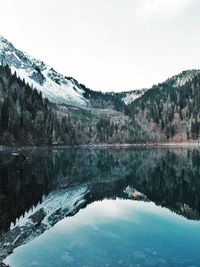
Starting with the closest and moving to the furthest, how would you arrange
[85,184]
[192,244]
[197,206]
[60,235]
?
[192,244] < [60,235] < [197,206] < [85,184]

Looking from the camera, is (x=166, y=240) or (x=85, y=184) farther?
(x=85, y=184)

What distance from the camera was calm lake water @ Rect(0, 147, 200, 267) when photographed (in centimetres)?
2080

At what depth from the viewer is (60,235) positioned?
25.7 m

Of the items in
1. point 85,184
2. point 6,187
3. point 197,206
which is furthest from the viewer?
point 85,184

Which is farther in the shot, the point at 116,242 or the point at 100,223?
the point at 100,223

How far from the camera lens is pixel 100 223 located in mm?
30156

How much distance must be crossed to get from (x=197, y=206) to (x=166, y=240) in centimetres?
1079

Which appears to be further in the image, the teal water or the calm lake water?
the calm lake water

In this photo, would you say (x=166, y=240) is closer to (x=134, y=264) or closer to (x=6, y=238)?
(x=134, y=264)

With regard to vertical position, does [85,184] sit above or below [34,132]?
below

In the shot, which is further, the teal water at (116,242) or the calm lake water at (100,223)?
the calm lake water at (100,223)

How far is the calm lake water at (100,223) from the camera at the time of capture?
2080 cm

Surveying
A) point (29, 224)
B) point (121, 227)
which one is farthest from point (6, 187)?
point (121, 227)

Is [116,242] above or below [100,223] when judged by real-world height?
above
